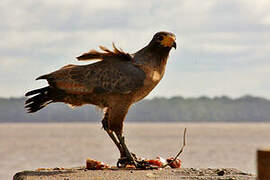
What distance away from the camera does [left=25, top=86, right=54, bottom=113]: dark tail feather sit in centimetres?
1182

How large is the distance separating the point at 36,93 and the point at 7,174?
68.3 ft

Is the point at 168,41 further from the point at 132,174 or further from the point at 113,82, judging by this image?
the point at 132,174

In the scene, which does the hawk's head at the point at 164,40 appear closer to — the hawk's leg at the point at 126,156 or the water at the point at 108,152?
the hawk's leg at the point at 126,156

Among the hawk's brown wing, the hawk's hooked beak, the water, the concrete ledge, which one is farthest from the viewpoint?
the water

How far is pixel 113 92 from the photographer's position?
11.5 meters

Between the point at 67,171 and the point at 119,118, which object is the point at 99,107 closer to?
the point at 119,118

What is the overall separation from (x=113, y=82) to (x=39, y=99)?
1.38 m

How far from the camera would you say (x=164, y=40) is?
1188 centimetres

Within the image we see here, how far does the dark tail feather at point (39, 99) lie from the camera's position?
11820 mm

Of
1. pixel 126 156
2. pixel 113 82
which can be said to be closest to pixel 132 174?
pixel 126 156

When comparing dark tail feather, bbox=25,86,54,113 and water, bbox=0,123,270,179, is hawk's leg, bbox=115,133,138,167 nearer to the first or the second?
dark tail feather, bbox=25,86,54,113

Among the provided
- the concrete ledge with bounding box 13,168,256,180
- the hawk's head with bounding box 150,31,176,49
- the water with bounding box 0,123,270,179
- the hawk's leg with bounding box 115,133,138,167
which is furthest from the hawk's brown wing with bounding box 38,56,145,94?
the water with bounding box 0,123,270,179

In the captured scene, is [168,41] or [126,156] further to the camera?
[168,41]

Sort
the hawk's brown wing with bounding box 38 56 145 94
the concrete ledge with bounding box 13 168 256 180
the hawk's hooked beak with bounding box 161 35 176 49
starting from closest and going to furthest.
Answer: the concrete ledge with bounding box 13 168 256 180 < the hawk's brown wing with bounding box 38 56 145 94 < the hawk's hooked beak with bounding box 161 35 176 49
